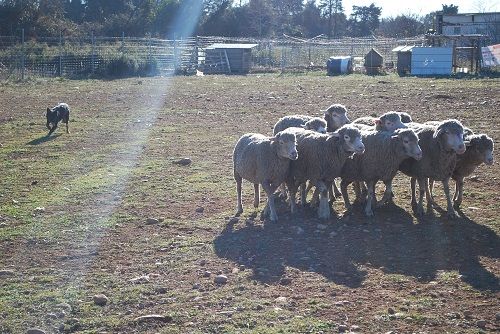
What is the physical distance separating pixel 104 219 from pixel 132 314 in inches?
146

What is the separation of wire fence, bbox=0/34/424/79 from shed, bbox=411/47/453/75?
877cm

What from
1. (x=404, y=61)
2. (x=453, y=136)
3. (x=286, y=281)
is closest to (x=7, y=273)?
(x=286, y=281)

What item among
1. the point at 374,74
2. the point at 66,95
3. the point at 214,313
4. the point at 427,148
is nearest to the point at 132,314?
the point at 214,313

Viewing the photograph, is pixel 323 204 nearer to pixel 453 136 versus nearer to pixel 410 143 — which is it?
pixel 410 143

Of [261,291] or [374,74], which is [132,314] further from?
[374,74]

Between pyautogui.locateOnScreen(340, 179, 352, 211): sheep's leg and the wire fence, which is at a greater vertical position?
the wire fence

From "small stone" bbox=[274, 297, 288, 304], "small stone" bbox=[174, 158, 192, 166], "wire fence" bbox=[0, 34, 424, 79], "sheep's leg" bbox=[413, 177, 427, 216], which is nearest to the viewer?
"small stone" bbox=[274, 297, 288, 304]

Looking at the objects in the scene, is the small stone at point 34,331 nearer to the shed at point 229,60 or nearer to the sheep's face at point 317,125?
the sheep's face at point 317,125

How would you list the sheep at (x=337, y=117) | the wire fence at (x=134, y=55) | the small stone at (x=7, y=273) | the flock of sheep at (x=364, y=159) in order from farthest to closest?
the wire fence at (x=134, y=55) < the sheep at (x=337, y=117) < the flock of sheep at (x=364, y=159) < the small stone at (x=7, y=273)

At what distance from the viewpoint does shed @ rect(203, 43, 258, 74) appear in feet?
150

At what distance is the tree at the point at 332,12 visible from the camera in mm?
90688

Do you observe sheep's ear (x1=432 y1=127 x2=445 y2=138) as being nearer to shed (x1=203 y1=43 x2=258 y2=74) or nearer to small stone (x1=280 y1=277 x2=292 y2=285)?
small stone (x1=280 y1=277 x2=292 y2=285)

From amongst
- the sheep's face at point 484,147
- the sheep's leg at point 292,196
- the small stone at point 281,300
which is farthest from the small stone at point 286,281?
the sheep's face at point 484,147

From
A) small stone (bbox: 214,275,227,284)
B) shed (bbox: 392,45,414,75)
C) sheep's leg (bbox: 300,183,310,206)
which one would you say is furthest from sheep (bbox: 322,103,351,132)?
shed (bbox: 392,45,414,75)
